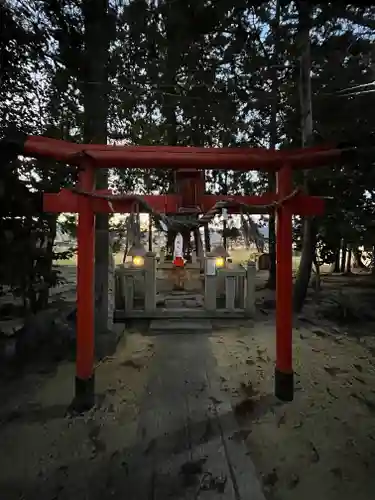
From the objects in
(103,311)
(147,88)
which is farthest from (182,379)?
(147,88)

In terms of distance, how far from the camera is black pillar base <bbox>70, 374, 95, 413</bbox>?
13.0 feet

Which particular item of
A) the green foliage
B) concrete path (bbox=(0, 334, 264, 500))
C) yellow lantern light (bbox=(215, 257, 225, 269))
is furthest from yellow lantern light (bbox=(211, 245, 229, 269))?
concrete path (bbox=(0, 334, 264, 500))

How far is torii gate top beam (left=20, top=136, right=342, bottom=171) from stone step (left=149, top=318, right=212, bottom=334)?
14.1 ft

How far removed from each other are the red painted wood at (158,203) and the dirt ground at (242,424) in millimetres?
2177

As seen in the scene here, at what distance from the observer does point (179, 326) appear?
7625 mm

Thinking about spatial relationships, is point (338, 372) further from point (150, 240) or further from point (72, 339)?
point (150, 240)

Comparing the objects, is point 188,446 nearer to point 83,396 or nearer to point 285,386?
point 83,396

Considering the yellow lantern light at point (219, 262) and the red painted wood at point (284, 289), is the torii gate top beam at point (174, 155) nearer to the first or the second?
the red painted wood at point (284, 289)

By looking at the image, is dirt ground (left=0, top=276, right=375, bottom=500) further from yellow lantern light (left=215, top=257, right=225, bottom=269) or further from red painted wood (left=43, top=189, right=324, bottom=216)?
yellow lantern light (left=215, top=257, right=225, bottom=269)

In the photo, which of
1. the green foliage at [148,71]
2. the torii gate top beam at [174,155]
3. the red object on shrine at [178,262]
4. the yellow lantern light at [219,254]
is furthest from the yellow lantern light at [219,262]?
the torii gate top beam at [174,155]

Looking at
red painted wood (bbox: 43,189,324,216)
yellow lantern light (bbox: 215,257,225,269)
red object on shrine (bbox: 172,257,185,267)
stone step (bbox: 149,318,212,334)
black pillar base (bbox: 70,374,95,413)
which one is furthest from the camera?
red object on shrine (bbox: 172,257,185,267)

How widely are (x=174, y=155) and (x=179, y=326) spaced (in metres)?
4.58

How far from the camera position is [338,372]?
5.30 meters

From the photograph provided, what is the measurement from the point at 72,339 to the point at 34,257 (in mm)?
1471
